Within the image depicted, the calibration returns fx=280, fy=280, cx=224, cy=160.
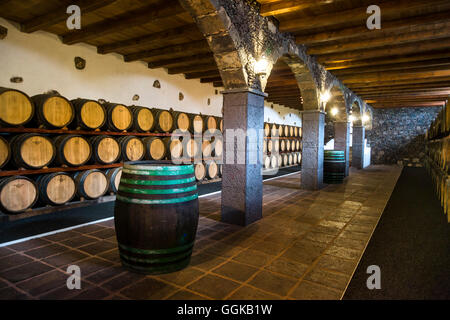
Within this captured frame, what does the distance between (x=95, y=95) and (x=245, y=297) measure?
515 cm

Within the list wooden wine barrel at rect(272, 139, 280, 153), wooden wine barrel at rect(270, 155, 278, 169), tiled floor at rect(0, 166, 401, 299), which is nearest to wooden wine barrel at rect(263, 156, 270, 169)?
wooden wine barrel at rect(270, 155, 278, 169)

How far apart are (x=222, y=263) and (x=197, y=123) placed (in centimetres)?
447

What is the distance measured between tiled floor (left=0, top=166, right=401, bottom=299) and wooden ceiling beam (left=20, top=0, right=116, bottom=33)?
112 inches

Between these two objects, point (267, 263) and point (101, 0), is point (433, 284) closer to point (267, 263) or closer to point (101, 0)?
point (267, 263)

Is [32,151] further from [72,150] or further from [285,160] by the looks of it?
[285,160]

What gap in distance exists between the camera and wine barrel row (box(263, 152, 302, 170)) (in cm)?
941

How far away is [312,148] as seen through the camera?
20.9ft

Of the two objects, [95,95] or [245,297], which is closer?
[245,297]

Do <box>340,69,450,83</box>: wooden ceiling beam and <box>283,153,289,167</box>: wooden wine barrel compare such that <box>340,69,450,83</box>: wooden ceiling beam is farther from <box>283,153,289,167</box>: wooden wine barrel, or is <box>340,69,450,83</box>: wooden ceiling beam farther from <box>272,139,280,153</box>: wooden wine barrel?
<box>283,153,289,167</box>: wooden wine barrel

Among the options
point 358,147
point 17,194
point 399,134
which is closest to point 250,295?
point 17,194


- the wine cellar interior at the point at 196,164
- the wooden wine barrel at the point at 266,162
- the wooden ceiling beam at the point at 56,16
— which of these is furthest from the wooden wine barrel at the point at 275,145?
the wooden ceiling beam at the point at 56,16
